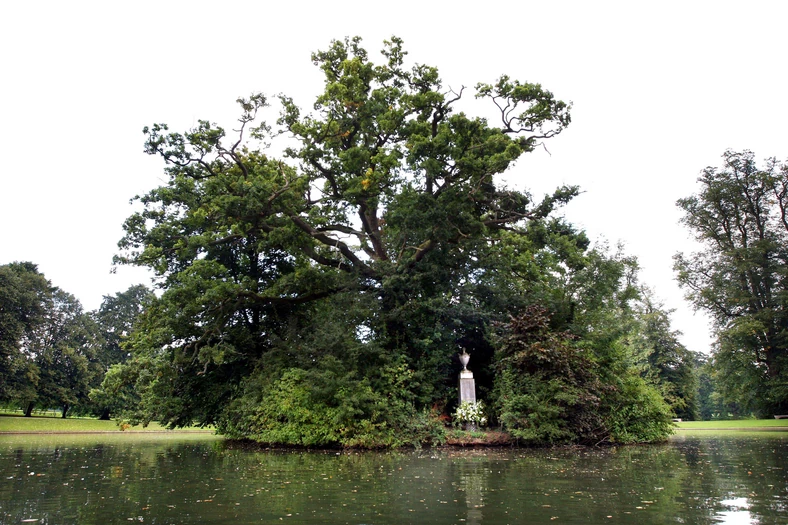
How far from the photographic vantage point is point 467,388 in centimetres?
1678

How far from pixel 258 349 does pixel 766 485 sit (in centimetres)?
1723

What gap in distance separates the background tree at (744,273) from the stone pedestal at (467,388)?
63.5 feet

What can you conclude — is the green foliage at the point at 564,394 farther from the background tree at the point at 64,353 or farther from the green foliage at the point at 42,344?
the background tree at the point at 64,353

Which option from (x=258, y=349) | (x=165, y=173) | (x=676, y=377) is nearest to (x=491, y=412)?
(x=258, y=349)

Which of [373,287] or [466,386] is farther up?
[373,287]

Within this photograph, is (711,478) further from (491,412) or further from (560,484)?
(491,412)

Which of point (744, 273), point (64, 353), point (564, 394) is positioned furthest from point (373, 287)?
point (64, 353)

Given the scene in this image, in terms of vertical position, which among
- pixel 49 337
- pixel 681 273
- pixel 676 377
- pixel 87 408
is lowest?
pixel 87 408

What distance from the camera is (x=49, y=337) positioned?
45781mm

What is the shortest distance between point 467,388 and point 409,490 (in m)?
9.82

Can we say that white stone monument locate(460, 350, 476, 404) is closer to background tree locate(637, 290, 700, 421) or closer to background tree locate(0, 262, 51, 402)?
background tree locate(637, 290, 700, 421)

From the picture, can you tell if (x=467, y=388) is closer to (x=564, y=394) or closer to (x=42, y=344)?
(x=564, y=394)

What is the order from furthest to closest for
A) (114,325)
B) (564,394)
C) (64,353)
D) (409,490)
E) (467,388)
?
1. (114,325)
2. (64,353)
3. (467,388)
4. (564,394)
5. (409,490)

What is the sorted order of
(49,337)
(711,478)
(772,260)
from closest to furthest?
(711,478) < (772,260) < (49,337)
